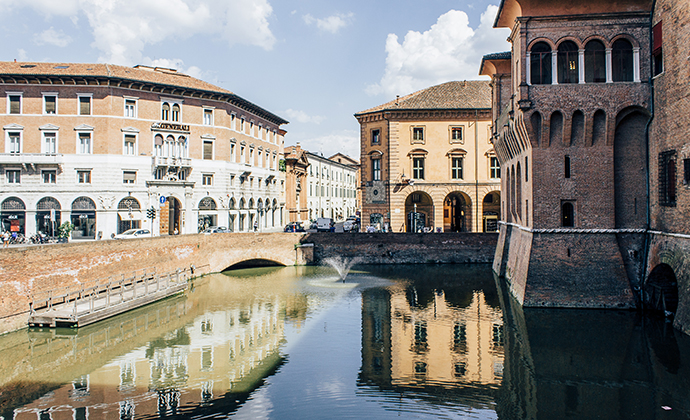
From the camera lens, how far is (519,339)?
739 inches

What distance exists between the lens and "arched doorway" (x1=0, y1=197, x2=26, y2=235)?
3741 cm

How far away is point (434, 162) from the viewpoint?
147 ft

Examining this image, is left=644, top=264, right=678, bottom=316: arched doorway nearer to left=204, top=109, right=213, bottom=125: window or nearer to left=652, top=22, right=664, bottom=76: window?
left=652, top=22, right=664, bottom=76: window

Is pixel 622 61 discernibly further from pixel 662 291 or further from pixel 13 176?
pixel 13 176

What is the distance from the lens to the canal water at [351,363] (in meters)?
12.9

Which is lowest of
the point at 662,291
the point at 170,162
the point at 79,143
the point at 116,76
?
the point at 662,291

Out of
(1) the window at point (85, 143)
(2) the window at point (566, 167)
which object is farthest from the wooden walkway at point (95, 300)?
(2) the window at point (566, 167)

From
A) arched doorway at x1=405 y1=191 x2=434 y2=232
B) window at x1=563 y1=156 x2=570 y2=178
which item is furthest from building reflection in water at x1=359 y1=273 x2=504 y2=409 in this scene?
arched doorway at x1=405 y1=191 x2=434 y2=232

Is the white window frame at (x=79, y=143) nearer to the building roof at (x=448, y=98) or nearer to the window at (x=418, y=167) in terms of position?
the building roof at (x=448, y=98)

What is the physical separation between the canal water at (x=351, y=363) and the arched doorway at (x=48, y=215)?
18886 millimetres

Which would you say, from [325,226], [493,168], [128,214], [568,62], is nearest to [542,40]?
[568,62]

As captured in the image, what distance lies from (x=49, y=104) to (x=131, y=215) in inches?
447

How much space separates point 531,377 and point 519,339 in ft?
12.8

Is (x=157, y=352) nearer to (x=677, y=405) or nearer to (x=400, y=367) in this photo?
(x=400, y=367)
